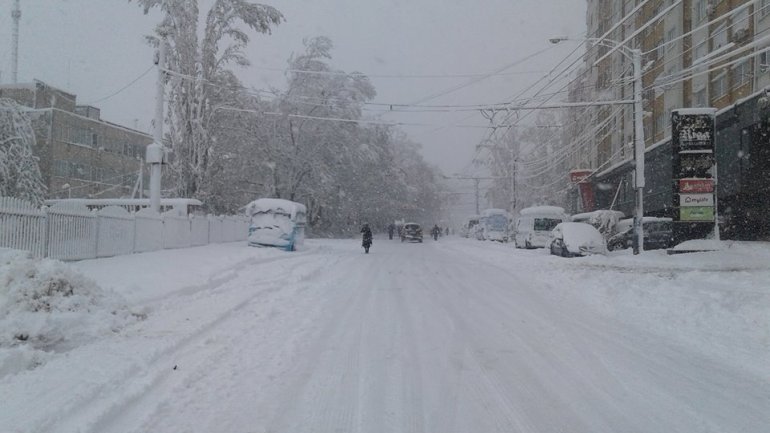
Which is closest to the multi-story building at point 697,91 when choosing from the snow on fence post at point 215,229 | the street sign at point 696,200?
the street sign at point 696,200

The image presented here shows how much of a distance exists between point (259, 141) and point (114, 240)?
2987 cm

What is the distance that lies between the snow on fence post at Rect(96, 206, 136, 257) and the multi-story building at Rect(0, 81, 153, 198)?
3246 cm

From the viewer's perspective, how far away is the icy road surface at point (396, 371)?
4539 millimetres

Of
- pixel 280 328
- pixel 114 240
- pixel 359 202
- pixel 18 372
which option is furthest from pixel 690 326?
pixel 359 202

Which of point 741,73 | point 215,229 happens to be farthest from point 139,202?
point 741,73

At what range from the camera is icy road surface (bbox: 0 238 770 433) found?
14.9 ft

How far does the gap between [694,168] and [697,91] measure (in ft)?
42.4

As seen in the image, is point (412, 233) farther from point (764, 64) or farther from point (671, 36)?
point (764, 64)

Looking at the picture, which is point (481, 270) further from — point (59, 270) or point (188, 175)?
point (188, 175)

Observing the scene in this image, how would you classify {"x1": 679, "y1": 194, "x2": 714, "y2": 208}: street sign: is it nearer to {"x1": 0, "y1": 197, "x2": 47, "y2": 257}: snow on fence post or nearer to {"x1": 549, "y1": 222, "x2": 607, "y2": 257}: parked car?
{"x1": 549, "y1": 222, "x2": 607, "y2": 257}: parked car

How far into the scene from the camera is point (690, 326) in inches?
337

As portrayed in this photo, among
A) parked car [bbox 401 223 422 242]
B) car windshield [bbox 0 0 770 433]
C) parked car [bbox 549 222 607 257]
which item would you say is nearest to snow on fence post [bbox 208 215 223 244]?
car windshield [bbox 0 0 770 433]

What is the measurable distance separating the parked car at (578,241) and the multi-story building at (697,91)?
6.16 metres

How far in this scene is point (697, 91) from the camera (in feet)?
99.2
